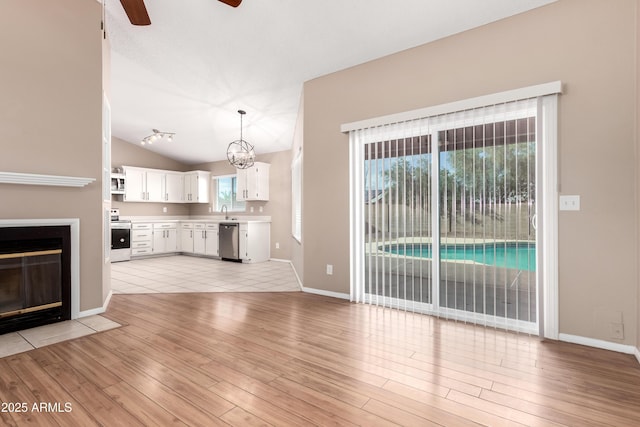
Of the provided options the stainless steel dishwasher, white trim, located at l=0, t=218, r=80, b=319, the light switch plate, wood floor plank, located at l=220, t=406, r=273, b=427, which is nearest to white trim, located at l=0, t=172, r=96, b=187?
white trim, located at l=0, t=218, r=80, b=319

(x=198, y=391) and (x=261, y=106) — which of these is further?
(x=261, y=106)

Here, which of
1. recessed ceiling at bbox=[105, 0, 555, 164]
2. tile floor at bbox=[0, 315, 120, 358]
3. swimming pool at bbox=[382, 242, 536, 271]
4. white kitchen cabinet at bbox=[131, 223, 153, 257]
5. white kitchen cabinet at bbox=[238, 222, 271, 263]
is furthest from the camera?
white kitchen cabinet at bbox=[131, 223, 153, 257]

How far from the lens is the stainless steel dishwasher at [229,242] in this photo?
6.73m

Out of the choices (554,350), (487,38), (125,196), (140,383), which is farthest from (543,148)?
(125,196)

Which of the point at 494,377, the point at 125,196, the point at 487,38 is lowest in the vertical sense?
the point at 494,377

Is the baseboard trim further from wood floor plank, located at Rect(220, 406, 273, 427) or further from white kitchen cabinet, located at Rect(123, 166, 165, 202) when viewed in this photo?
white kitchen cabinet, located at Rect(123, 166, 165, 202)

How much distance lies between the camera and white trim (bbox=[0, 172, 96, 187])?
2604mm

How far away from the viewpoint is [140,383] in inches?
76.0

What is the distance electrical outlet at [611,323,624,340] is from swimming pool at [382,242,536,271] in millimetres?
631

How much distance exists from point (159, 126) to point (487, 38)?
6.10 m

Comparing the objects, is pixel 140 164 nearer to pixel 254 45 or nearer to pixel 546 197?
pixel 254 45

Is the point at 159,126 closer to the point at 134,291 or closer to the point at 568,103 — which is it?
the point at 134,291

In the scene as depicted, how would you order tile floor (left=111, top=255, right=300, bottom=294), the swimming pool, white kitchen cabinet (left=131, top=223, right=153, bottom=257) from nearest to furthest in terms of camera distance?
the swimming pool
tile floor (left=111, top=255, right=300, bottom=294)
white kitchen cabinet (left=131, top=223, right=153, bottom=257)

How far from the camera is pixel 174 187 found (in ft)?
27.2
